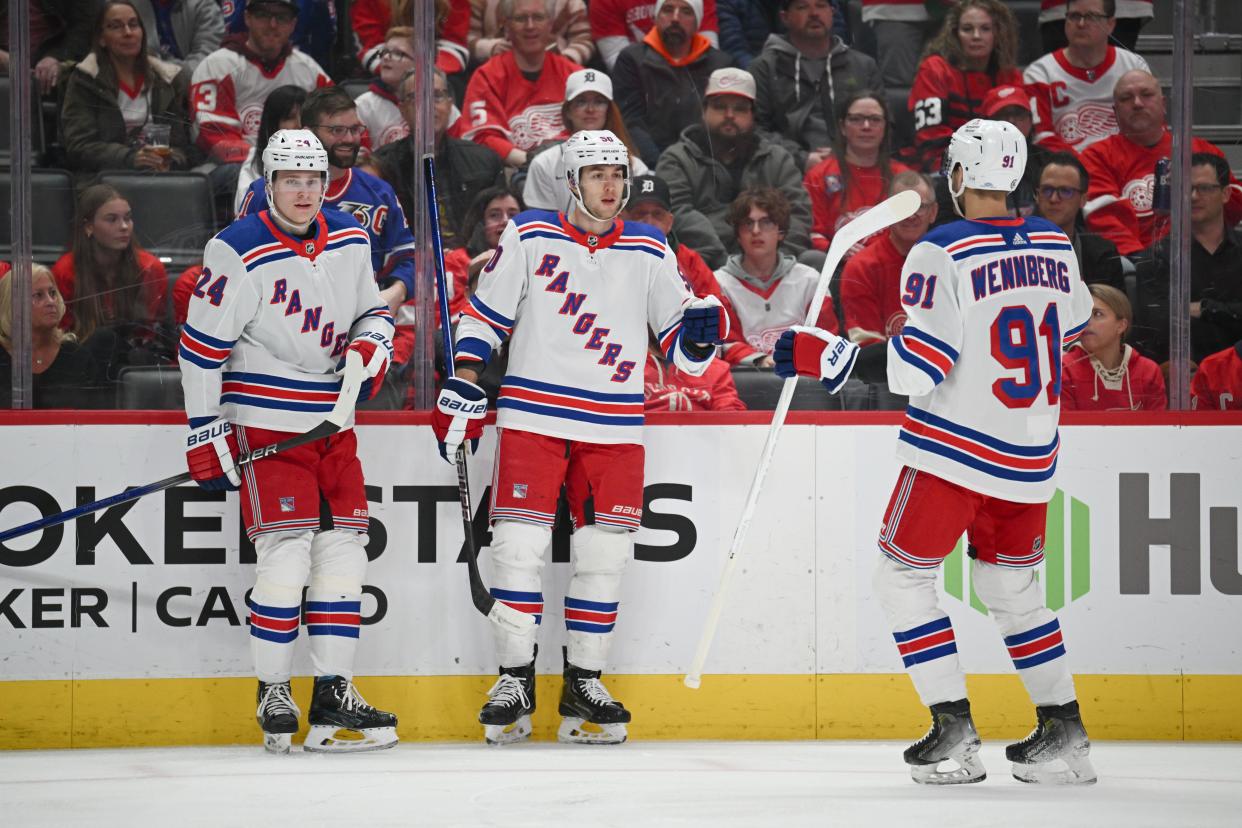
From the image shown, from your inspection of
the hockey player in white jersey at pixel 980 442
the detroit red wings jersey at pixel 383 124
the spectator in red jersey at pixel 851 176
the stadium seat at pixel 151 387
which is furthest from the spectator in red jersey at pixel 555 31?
the hockey player in white jersey at pixel 980 442

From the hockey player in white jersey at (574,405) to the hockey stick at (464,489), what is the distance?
0.12 feet

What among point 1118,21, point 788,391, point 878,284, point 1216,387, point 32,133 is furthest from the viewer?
point 1118,21

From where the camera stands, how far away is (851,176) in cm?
428

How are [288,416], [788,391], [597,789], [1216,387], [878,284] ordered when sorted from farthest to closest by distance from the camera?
[878,284] < [1216,387] < [288,416] < [788,391] < [597,789]

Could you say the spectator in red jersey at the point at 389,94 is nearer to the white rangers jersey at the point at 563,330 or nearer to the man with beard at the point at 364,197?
the man with beard at the point at 364,197

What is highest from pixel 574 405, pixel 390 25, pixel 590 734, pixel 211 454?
pixel 390 25

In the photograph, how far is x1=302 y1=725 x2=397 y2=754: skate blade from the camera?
374cm

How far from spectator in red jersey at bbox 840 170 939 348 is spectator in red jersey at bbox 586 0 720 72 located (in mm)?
744

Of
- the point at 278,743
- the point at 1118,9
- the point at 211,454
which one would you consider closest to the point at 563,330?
the point at 211,454

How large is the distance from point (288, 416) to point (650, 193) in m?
1.20

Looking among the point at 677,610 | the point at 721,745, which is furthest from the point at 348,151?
the point at 721,745

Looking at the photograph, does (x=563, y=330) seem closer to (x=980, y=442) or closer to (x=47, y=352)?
(x=980, y=442)

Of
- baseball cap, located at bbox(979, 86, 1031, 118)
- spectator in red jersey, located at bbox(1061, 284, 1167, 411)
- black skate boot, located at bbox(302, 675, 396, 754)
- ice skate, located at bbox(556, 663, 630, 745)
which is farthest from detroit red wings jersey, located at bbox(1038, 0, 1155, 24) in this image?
black skate boot, located at bbox(302, 675, 396, 754)

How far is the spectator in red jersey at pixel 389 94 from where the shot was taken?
410cm
